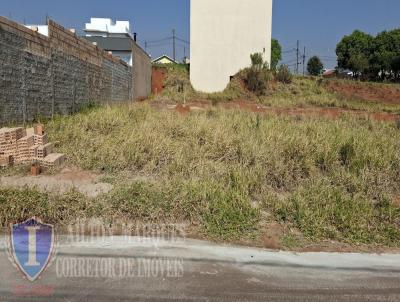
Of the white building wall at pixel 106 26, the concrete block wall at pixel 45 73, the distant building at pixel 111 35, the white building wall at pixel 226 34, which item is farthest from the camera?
the white building wall at pixel 106 26

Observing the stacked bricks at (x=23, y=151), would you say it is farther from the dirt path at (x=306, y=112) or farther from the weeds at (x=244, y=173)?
the dirt path at (x=306, y=112)

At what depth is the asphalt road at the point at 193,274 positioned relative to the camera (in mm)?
3031

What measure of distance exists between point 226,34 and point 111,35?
15396mm

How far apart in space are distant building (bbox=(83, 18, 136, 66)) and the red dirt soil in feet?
49.5

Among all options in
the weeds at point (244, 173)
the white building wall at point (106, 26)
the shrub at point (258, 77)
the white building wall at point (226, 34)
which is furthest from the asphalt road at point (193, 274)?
the white building wall at point (106, 26)

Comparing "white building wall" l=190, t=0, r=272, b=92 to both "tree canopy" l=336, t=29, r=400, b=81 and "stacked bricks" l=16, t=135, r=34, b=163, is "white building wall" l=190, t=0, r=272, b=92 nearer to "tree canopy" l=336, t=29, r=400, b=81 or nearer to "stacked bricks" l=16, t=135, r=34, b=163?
"tree canopy" l=336, t=29, r=400, b=81

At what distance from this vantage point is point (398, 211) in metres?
5.08

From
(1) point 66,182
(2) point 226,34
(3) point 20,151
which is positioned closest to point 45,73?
(3) point 20,151

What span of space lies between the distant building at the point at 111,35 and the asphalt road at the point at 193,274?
2246cm

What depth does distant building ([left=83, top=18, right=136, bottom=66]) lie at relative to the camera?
85.4ft

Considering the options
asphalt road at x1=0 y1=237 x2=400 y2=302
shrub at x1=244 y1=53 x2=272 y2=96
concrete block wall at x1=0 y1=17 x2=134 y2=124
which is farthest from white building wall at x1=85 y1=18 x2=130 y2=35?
asphalt road at x1=0 y1=237 x2=400 y2=302

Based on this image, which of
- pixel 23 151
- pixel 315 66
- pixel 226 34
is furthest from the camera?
pixel 315 66

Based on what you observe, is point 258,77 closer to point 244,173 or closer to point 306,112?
point 306,112

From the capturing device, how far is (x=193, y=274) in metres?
3.36
